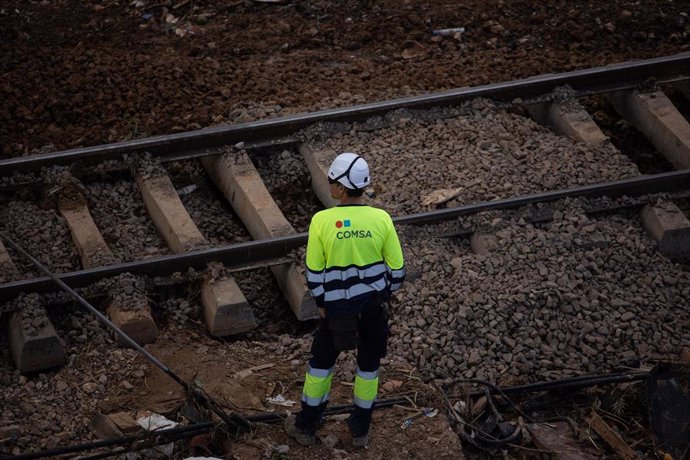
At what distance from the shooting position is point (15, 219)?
9883 mm

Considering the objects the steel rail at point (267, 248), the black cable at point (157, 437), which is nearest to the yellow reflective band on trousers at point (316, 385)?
the black cable at point (157, 437)

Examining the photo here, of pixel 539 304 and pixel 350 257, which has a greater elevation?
pixel 350 257

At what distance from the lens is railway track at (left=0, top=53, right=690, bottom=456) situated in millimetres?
8820

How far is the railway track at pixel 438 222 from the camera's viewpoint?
882 cm

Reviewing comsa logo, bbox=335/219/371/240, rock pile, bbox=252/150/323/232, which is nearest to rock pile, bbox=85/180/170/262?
rock pile, bbox=252/150/323/232

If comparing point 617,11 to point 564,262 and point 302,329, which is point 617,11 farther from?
point 302,329

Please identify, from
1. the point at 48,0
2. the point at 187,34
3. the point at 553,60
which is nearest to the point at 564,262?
the point at 553,60

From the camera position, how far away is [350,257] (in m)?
7.10

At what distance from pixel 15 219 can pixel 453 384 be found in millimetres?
4210

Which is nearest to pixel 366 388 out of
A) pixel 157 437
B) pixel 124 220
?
pixel 157 437

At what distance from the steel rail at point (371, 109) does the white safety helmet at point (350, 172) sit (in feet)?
12.6

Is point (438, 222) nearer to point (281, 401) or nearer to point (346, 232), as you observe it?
point (281, 401)

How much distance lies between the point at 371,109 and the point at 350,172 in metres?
4.20

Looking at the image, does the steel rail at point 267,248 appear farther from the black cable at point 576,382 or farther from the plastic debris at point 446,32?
the plastic debris at point 446,32
